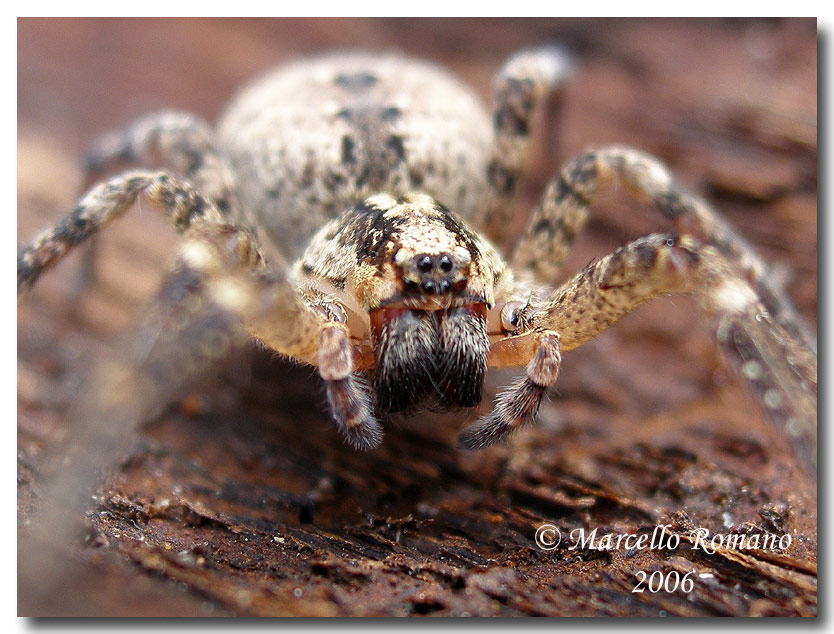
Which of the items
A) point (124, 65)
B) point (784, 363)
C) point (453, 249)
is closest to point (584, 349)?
point (453, 249)

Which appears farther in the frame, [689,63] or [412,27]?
[412,27]

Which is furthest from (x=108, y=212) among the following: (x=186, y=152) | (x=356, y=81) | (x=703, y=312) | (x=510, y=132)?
(x=703, y=312)

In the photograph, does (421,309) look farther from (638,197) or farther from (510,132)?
(510,132)

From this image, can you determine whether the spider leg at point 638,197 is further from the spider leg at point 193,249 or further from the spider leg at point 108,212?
the spider leg at point 108,212

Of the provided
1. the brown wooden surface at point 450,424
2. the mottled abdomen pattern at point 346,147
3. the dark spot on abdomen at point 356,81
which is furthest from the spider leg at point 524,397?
the dark spot on abdomen at point 356,81

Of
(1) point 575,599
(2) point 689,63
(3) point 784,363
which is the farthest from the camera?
(2) point 689,63

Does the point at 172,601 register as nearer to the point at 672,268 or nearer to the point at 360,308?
the point at 360,308
